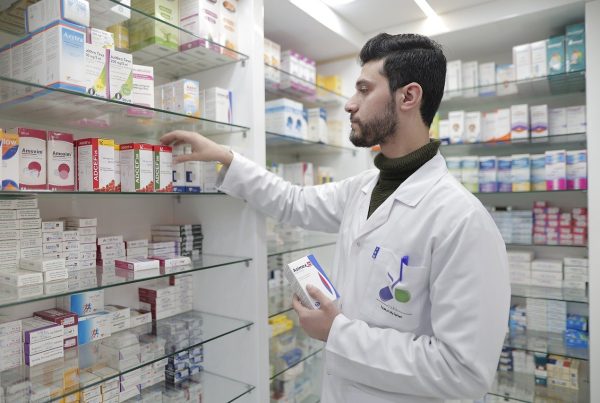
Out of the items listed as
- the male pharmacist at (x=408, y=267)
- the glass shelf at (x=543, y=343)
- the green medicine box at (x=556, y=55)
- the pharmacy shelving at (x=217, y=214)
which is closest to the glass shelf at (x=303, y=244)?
the pharmacy shelving at (x=217, y=214)

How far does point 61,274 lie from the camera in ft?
5.26

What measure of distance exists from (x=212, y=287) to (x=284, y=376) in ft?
2.97

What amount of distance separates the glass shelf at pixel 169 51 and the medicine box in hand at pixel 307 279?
3.83ft

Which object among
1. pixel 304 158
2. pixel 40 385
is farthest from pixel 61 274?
pixel 304 158

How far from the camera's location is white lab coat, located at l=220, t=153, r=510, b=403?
1381 mm

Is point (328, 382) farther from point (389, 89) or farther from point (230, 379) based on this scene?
point (389, 89)

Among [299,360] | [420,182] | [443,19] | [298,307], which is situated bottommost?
[299,360]

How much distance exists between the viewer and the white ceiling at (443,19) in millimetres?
2686

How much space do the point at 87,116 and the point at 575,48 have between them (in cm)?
294

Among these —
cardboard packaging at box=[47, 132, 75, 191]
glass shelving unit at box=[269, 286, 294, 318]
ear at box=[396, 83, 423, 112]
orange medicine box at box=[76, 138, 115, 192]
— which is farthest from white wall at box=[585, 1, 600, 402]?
cardboard packaging at box=[47, 132, 75, 191]

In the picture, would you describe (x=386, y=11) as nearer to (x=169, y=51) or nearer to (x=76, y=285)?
(x=169, y=51)

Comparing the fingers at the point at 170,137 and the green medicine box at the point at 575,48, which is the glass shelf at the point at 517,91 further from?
the fingers at the point at 170,137

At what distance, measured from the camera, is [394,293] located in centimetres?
157

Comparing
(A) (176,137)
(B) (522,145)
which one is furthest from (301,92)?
(B) (522,145)
